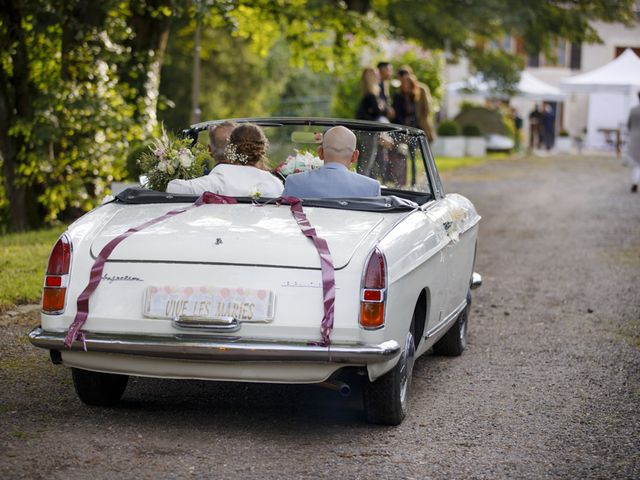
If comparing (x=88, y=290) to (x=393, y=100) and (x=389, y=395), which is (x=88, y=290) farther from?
(x=393, y=100)

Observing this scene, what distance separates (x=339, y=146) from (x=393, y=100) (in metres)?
13.0

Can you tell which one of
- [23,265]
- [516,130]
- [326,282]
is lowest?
[516,130]

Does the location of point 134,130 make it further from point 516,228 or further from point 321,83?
point 321,83

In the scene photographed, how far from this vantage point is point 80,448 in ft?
16.7

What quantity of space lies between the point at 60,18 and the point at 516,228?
6.45 metres

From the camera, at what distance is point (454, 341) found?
7676mm

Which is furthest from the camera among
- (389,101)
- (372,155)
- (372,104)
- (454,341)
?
(389,101)

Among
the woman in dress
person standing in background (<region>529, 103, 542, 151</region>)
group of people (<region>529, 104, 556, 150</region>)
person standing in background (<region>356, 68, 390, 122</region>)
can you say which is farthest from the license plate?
group of people (<region>529, 104, 556, 150</region>)

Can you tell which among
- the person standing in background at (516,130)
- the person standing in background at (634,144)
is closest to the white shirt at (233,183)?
the person standing in background at (634,144)

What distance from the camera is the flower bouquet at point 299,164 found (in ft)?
23.3

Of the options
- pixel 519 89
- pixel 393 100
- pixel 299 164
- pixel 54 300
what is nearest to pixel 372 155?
pixel 299 164

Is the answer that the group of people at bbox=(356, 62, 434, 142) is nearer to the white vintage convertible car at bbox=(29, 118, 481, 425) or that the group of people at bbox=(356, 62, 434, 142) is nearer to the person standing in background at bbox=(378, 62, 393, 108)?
the person standing in background at bbox=(378, 62, 393, 108)

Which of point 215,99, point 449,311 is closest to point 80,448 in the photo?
point 449,311

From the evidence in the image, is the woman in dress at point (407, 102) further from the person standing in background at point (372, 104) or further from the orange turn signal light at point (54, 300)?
the orange turn signal light at point (54, 300)
